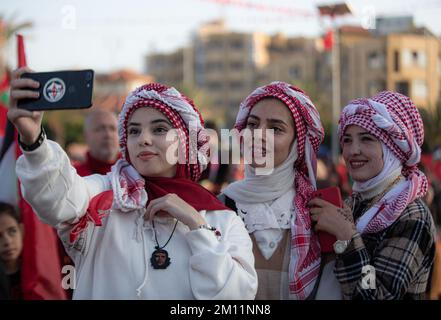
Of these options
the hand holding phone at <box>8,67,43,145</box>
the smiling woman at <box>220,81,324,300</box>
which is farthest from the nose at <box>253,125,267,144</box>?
the hand holding phone at <box>8,67,43,145</box>

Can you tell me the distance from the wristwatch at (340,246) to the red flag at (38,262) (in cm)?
195

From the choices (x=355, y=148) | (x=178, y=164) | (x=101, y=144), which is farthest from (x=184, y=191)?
(x=101, y=144)

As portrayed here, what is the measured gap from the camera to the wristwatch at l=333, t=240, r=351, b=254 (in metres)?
2.91

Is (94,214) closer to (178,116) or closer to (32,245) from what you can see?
(178,116)

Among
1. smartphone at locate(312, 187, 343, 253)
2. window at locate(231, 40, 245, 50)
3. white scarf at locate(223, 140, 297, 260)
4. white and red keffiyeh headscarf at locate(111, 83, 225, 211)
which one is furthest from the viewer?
window at locate(231, 40, 245, 50)

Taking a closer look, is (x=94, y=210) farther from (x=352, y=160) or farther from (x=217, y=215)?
(x=352, y=160)

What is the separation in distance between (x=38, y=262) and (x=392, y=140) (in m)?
2.28

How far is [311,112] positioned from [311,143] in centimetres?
16

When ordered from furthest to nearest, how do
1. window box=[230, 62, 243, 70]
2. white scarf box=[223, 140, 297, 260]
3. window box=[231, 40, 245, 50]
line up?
window box=[230, 62, 243, 70] → window box=[231, 40, 245, 50] → white scarf box=[223, 140, 297, 260]

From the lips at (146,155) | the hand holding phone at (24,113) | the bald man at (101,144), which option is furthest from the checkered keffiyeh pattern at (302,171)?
the bald man at (101,144)

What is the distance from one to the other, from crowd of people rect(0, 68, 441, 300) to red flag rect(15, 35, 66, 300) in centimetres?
110

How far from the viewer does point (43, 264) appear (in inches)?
161

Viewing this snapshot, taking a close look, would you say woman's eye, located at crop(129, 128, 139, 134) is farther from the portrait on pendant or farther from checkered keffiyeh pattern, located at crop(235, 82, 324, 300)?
checkered keffiyeh pattern, located at crop(235, 82, 324, 300)

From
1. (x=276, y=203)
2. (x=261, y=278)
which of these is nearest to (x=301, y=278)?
(x=261, y=278)
